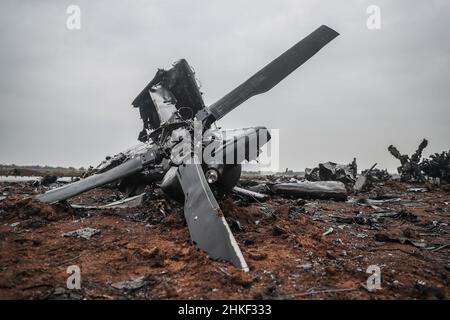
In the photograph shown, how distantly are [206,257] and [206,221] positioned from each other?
0.48 meters

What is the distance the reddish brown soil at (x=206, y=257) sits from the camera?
2762 mm

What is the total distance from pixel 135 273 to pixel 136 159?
396 centimetres

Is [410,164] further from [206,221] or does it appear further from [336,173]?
[206,221]

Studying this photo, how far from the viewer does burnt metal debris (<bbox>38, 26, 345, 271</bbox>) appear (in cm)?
379

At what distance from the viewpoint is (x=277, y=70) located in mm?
6332

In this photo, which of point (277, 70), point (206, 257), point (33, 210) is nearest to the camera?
point (206, 257)

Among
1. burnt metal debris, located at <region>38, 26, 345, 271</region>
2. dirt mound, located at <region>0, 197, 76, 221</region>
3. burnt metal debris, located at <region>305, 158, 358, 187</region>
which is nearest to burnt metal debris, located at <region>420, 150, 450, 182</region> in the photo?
burnt metal debris, located at <region>305, 158, 358, 187</region>

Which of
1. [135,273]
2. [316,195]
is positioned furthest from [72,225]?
[316,195]

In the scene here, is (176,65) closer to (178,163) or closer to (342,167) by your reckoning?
(178,163)

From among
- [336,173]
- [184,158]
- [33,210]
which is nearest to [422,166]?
[336,173]

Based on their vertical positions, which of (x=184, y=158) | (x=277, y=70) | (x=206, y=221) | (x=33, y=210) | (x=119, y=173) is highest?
(x=277, y=70)

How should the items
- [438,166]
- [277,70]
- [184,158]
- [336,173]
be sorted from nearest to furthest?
[184,158], [277,70], [336,173], [438,166]

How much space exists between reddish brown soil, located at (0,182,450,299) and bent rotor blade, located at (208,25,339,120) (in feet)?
6.96
